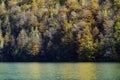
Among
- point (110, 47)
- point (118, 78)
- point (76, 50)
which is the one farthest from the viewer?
point (76, 50)

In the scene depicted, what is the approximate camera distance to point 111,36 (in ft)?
601

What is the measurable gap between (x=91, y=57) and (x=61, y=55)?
19.5 m

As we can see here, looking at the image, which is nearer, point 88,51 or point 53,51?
point 88,51

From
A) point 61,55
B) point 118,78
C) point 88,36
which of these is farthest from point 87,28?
point 118,78

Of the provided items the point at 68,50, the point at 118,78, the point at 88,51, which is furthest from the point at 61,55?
the point at 118,78

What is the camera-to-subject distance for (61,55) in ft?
631

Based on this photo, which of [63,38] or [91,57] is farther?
[63,38]

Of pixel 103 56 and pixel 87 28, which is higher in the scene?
pixel 87 28

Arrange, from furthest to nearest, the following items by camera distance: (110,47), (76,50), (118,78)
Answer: (76,50)
(110,47)
(118,78)

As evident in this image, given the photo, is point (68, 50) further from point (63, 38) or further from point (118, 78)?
point (118, 78)

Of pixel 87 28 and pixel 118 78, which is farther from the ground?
pixel 87 28

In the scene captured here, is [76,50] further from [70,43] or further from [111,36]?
[111,36]

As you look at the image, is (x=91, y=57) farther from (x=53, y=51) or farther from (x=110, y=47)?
(x=53, y=51)

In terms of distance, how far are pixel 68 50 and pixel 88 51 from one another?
1253 centimetres
